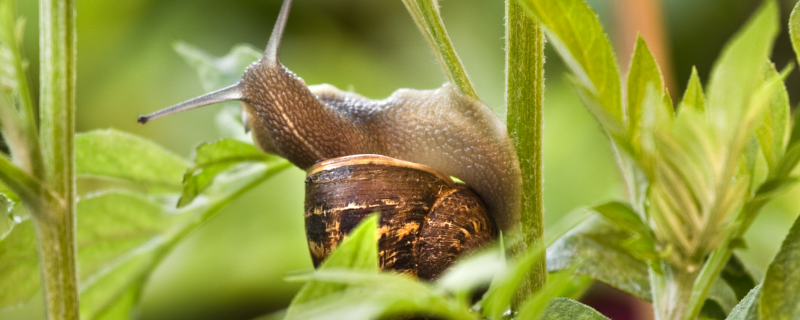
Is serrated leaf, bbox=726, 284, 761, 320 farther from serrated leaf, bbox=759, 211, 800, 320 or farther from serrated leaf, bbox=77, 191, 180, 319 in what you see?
serrated leaf, bbox=77, 191, 180, 319

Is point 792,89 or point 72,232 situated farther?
point 792,89

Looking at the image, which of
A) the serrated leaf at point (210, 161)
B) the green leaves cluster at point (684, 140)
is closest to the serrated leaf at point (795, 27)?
the green leaves cluster at point (684, 140)

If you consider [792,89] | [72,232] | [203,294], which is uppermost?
[72,232]

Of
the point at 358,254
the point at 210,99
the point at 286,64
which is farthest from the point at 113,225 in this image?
the point at 286,64

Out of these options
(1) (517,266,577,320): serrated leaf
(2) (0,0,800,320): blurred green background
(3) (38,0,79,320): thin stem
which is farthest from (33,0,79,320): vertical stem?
(2) (0,0,800,320): blurred green background

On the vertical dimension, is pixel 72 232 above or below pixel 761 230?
above

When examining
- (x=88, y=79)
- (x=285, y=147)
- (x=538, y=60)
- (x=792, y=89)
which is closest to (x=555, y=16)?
(x=538, y=60)

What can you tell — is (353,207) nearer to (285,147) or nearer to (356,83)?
(285,147)
